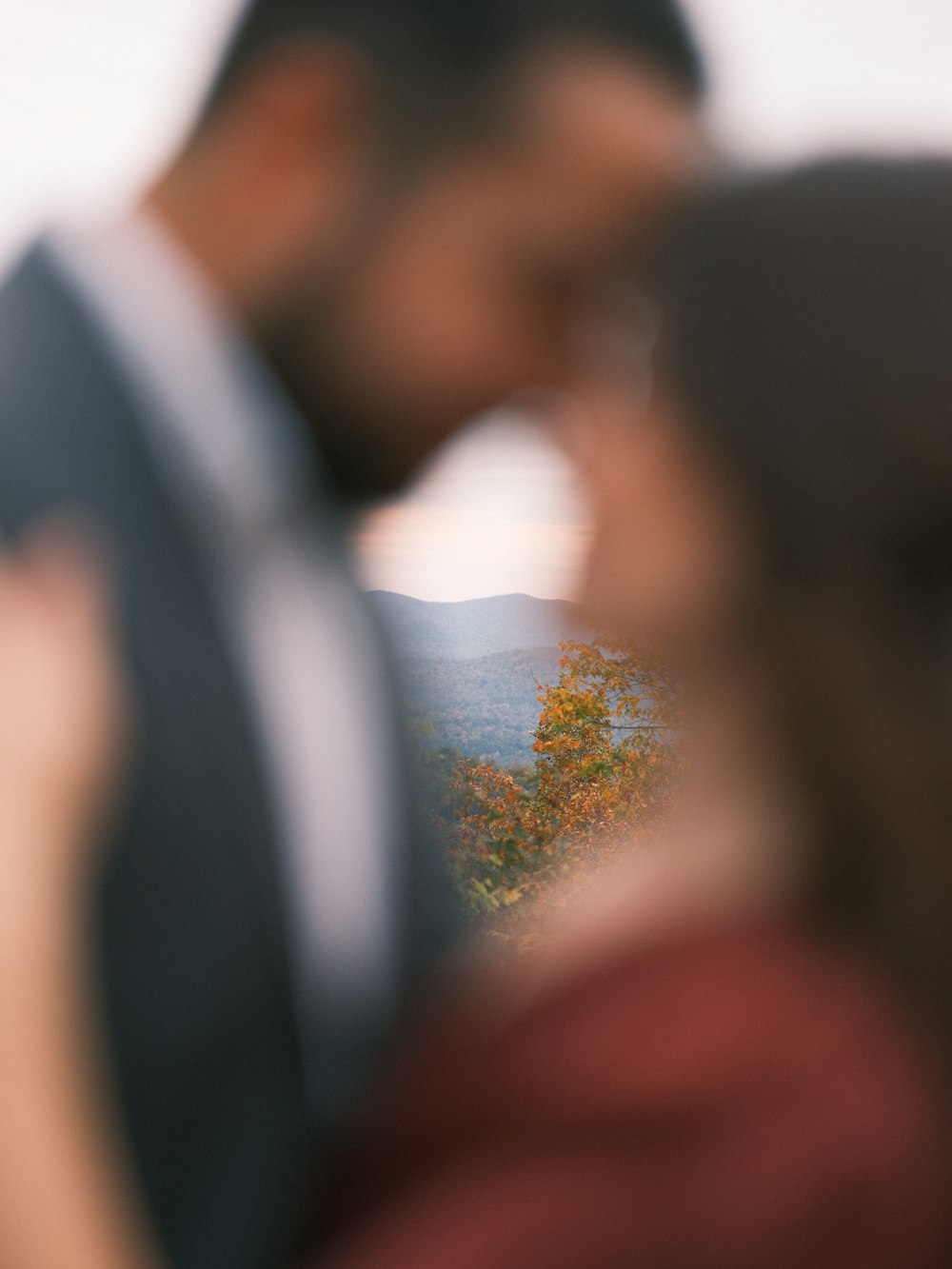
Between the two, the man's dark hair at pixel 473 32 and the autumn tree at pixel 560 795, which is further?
the autumn tree at pixel 560 795

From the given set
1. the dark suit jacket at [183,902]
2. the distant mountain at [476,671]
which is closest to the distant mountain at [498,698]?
the distant mountain at [476,671]

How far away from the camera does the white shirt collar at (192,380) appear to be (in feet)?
1.65

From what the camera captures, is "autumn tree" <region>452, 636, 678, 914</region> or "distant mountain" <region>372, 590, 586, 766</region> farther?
"autumn tree" <region>452, 636, 678, 914</region>

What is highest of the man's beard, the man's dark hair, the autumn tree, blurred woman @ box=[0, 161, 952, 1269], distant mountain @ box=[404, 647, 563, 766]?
the man's dark hair

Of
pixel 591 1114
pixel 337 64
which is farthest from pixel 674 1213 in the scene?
pixel 337 64

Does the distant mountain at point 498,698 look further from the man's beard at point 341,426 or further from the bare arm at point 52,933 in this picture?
the bare arm at point 52,933

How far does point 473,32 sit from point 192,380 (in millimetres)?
414

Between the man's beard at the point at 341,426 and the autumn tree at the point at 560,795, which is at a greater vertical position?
the man's beard at the point at 341,426

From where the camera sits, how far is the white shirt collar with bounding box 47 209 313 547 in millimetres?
504

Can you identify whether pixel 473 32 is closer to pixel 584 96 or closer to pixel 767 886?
pixel 584 96

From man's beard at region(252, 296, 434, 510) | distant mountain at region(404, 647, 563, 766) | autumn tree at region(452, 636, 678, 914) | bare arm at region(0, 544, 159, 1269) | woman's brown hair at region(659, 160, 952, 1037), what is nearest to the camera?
bare arm at region(0, 544, 159, 1269)

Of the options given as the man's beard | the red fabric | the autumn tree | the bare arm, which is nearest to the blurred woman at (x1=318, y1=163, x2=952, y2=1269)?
the red fabric

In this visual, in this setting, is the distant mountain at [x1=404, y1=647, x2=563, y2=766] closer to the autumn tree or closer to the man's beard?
the autumn tree

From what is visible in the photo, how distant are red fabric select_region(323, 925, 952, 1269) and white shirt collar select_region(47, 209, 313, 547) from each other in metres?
0.31
